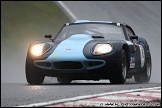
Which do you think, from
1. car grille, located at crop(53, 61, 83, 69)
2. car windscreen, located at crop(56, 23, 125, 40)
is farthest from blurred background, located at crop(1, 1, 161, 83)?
car grille, located at crop(53, 61, 83, 69)

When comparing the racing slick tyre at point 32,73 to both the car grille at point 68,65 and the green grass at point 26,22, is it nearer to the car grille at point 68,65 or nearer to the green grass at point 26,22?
the car grille at point 68,65

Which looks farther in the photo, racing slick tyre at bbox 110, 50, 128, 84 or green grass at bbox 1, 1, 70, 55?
green grass at bbox 1, 1, 70, 55

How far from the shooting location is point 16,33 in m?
23.4

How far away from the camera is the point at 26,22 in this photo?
24.8 metres

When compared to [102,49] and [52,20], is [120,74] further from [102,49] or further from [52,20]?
[52,20]

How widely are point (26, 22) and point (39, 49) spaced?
1340 centimetres

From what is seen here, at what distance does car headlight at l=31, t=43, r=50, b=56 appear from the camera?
454 inches

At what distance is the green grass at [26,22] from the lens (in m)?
22.3

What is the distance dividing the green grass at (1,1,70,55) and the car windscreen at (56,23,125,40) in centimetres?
783

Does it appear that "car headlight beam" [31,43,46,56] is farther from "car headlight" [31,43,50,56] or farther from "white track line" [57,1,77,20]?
"white track line" [57,1,77,20]

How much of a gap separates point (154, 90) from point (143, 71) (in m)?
4.22

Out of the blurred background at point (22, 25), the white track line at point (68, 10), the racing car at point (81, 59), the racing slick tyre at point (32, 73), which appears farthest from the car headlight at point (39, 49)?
the white track line at point (68, 10)

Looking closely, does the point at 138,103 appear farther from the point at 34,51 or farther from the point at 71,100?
the point at 34,51

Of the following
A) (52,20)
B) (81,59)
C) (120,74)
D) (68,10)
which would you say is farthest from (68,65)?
(68,10)
